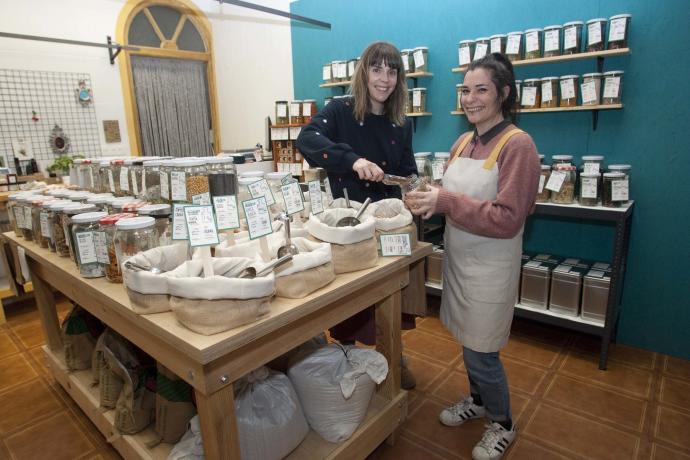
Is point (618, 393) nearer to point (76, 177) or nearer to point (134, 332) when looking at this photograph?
→ point (134, 332)

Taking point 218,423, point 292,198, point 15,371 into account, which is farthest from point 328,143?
point 15,371

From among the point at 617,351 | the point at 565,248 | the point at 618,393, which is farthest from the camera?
the point at 565,248

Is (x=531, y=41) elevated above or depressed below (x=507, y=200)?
above

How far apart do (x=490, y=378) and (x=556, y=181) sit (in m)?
1.33

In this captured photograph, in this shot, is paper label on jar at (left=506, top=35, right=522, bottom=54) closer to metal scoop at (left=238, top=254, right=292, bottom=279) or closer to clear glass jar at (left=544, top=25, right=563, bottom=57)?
clear glass jar at (left=544, top=25, right=563, bottom=57)

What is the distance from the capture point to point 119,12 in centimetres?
454

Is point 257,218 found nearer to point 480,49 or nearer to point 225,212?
point 225,212

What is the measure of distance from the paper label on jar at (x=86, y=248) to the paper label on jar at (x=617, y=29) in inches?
106

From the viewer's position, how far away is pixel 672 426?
1.90 meters

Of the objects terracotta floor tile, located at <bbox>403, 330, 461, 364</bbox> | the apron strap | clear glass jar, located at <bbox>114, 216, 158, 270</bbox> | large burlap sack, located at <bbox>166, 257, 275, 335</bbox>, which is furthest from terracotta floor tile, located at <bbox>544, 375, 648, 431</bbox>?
clear glass jar, located at <bbox>114, 216, 158, 270</bbox>

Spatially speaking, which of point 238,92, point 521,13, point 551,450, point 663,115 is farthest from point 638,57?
point 238,92

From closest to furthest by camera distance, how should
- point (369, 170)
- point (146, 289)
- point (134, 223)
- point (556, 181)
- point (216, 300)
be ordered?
1. point (216, 300)
2. point (146, 289)
3. point (134, 223)
4. point (369, 170)
5. point (556, 181)

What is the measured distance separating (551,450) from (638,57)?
212 cm

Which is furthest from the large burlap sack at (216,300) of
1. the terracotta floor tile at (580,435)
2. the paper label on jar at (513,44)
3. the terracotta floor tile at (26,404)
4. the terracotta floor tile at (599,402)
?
the paper label on jar at (513,44)
